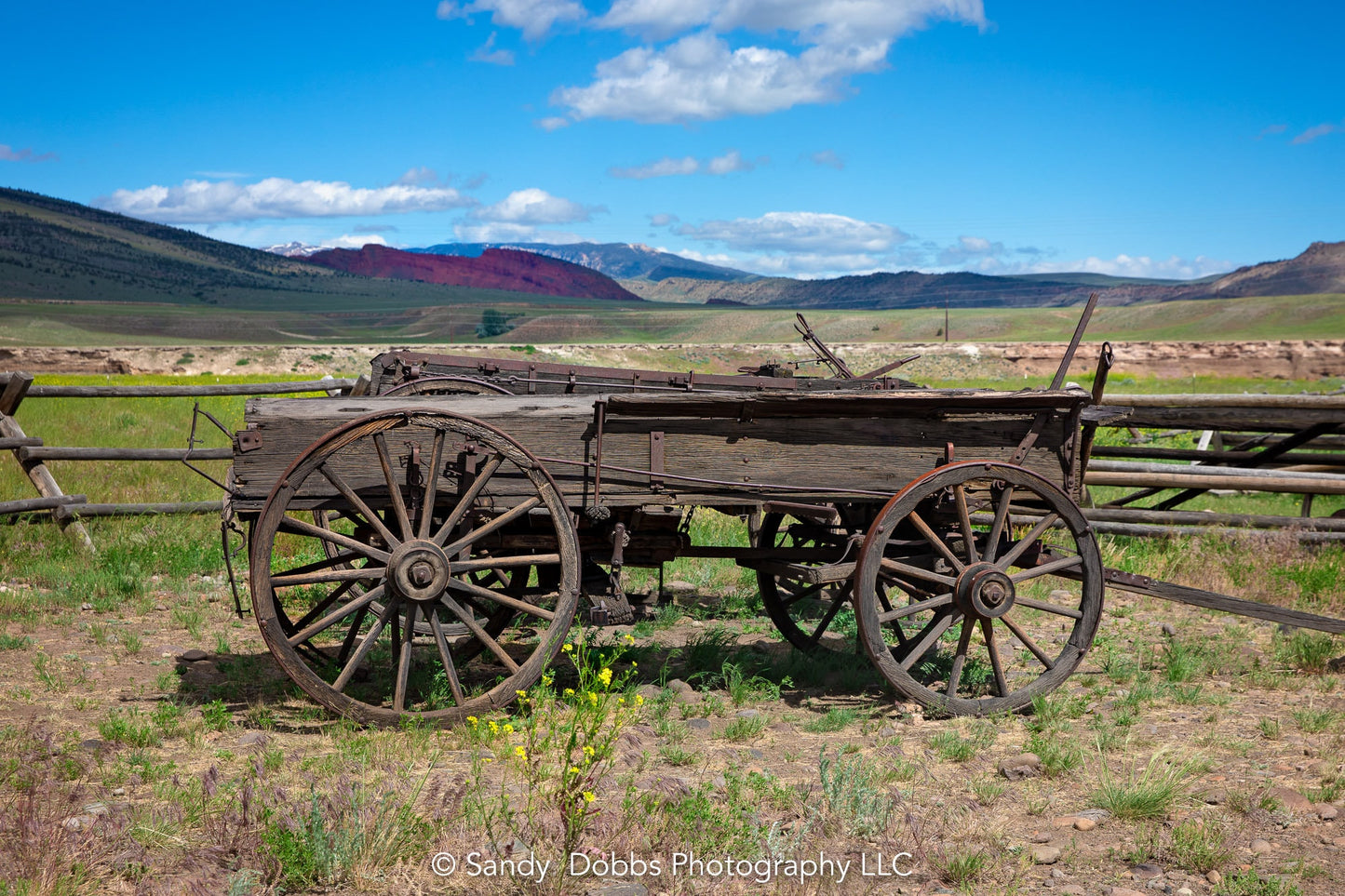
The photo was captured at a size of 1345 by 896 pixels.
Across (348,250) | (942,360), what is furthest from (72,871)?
(348,250)

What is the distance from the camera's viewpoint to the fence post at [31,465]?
7.75 metres

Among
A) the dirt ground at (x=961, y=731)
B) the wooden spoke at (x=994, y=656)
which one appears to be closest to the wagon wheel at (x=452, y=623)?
the dirt ground at (x=961, y=731)

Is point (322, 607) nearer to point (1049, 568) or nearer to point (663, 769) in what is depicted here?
point (663, 769)

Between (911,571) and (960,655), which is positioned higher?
(911,571)

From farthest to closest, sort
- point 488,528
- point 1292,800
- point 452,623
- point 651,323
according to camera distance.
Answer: point 651,323 < point 452,623 < point 488,528 < point 1292,800

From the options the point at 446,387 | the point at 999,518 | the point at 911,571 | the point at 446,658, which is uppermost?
the point at 446,387

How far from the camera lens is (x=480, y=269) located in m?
191

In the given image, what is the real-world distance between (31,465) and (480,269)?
188924mm

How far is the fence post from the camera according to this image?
7746 millimetres

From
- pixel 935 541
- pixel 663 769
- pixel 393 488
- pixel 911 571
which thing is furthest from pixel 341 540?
pixel 935 541

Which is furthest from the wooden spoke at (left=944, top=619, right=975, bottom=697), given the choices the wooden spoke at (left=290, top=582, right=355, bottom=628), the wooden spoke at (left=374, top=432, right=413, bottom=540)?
the wooden spoke at (left=290, top=582, right=355, bottom=628)

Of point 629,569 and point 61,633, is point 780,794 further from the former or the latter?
point 61,633

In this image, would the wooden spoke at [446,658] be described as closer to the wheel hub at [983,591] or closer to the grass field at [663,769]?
the grass field at [663,769]

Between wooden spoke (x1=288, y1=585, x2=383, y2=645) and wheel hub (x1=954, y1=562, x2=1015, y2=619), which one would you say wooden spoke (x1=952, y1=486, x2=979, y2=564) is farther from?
wooden spoke (x1=288, y1=585, x2=383, y2=645)
